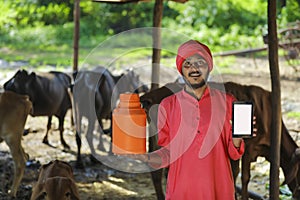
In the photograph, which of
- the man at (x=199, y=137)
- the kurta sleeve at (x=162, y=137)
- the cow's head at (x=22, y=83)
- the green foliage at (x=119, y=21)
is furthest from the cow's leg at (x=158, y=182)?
the green foliage at (x=119, y=21)

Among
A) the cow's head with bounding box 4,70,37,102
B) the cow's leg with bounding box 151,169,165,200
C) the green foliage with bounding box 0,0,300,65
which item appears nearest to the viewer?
the cow's leg with bounding box 151,169,165,200

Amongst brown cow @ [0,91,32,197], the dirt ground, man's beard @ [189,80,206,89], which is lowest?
the dirt ground

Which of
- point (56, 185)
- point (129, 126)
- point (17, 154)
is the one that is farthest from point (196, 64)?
point (17, 154)

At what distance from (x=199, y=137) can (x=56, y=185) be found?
2135mm

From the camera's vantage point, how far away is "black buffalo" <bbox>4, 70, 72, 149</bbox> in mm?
9680

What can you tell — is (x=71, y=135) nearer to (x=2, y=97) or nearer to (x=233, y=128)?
(x=2, y=97)

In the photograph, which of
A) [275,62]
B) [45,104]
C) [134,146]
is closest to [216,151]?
[134,146]

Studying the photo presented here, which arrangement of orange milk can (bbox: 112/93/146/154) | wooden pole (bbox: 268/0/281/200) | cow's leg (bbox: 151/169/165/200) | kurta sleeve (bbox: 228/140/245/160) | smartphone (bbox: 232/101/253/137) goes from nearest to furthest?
smartphone (bbox: 232/101/253/137) → orange milk can (bbox: 112/93/146/154) → kurta sleeve (bbox: 228/140/245/160) → wooden pole (bbox: 268/0/281/200) → cow's leg (bbox: 151/169/165/200)

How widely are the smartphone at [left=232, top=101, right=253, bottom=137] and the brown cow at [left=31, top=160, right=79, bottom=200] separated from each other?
2381 millimetres

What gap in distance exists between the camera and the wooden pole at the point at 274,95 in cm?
583

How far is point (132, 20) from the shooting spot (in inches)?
1013

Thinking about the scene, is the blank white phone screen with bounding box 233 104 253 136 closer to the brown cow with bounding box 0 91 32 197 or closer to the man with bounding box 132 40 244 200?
the man with bounding box 132 40 244 200

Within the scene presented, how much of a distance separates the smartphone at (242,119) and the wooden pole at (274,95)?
260cm

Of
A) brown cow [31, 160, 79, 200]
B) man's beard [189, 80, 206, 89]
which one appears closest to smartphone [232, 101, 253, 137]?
man's beard [189, 80, 206, 89]
